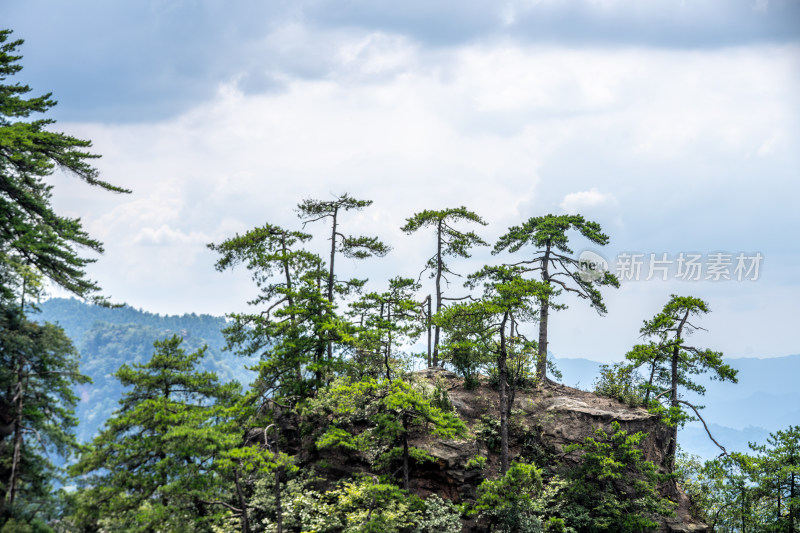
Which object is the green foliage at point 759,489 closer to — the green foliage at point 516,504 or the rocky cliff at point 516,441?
the rocky cliff at point 516,441

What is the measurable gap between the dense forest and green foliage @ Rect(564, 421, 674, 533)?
0.32 ft

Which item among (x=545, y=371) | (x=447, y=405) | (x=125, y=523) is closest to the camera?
(x=125, y=523)

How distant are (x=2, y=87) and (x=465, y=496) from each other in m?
26.9

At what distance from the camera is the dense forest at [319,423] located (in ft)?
63.8

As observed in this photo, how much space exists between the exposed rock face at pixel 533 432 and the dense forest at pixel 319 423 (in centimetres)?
18

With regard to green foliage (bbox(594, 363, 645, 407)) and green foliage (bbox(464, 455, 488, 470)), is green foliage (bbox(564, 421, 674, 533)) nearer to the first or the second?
green foliage (bbox(464, 455, 488, 470))

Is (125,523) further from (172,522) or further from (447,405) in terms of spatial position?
(447,405)

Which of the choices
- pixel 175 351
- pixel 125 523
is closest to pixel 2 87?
pixel 175 351

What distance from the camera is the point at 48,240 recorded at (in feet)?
78.0

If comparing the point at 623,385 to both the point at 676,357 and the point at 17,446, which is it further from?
the point at 17,446

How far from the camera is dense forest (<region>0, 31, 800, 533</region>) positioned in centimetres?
1945

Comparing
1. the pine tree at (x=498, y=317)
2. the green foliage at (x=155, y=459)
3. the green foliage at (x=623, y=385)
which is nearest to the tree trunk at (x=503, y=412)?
the pine tree at (x=498, y=317)

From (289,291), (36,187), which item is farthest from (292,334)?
(36,187)

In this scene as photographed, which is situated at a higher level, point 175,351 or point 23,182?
point 23,182
